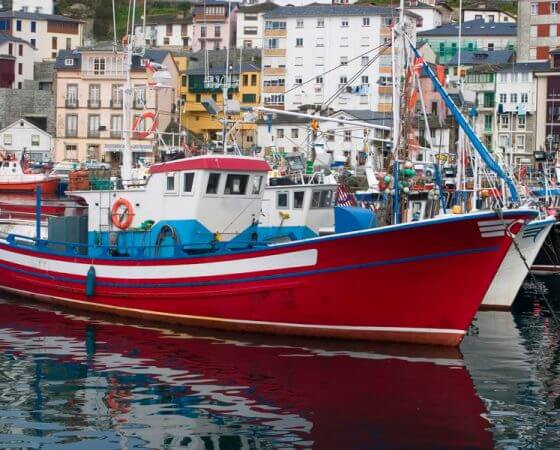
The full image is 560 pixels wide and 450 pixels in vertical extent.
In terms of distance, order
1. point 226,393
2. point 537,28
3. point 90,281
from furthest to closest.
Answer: point 537,28
point 90,281
point 226,393

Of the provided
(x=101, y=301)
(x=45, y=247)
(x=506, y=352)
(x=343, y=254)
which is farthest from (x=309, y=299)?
(x=45, y=247)

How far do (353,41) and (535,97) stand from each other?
46.2 feet

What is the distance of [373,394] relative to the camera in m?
19.0

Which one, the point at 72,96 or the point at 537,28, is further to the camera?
the point at 537,28

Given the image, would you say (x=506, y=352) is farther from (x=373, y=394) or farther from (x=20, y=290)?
(x=20, y=290)

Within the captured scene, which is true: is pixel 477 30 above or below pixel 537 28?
above

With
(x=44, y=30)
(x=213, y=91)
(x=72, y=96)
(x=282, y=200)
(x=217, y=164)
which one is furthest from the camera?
(x=44, y=30)

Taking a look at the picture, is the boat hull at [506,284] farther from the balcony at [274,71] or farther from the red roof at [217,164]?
the balcony at [274,71]

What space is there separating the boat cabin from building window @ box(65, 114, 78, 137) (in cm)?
6349

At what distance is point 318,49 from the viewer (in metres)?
88.2

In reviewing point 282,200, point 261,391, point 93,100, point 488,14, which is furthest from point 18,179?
point 261,391

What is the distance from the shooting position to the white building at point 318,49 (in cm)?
8625

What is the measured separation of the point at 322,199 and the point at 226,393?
11308 millimetres

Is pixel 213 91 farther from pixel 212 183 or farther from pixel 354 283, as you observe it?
pixel 354 283
